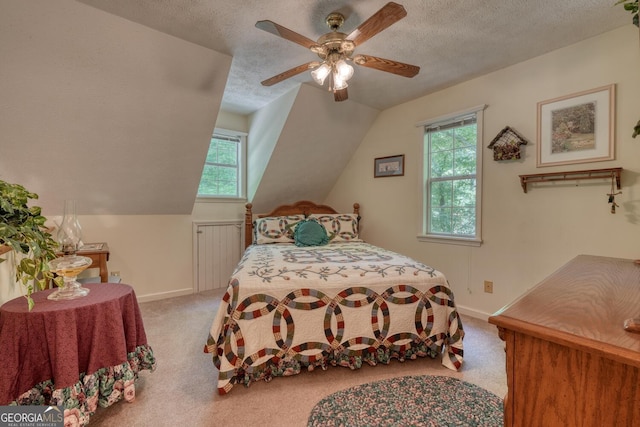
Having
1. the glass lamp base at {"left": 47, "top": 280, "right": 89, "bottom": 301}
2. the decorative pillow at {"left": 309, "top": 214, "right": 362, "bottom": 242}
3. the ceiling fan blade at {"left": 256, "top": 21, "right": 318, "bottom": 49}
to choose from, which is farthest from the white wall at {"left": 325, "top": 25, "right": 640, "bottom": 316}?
the glass lamp base at {"left": 47, "top": 280, "right": 89, "bottom": 301}

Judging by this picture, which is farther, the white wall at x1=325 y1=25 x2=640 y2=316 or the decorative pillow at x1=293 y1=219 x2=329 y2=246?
the decorative pillow at x1=293 y1=219 x2=329 y2=246

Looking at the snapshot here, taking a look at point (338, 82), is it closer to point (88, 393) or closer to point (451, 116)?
point (451, 116)

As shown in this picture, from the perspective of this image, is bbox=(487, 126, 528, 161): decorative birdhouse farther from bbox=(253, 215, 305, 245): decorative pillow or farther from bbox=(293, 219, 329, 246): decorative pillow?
bbox=(253, 215, 305, 245): decorative pillow

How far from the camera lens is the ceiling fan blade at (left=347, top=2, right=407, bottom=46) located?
1.46 metres

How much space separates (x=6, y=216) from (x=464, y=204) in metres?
3.33

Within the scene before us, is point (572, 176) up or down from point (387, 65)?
down

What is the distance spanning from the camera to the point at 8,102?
2.12 metres

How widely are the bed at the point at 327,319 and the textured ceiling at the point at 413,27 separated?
5.73 ft

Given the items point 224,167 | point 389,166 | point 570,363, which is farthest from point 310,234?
point 570,363

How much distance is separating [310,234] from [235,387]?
181 centimetres

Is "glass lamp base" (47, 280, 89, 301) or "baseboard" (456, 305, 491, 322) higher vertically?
"glass lamp base" (47, 280, 89, 301)

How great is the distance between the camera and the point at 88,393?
1408mm

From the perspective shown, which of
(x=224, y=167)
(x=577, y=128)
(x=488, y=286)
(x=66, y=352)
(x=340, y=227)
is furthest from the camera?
(x=224, y=167)

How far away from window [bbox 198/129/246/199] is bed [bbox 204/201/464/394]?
210 centimetres
